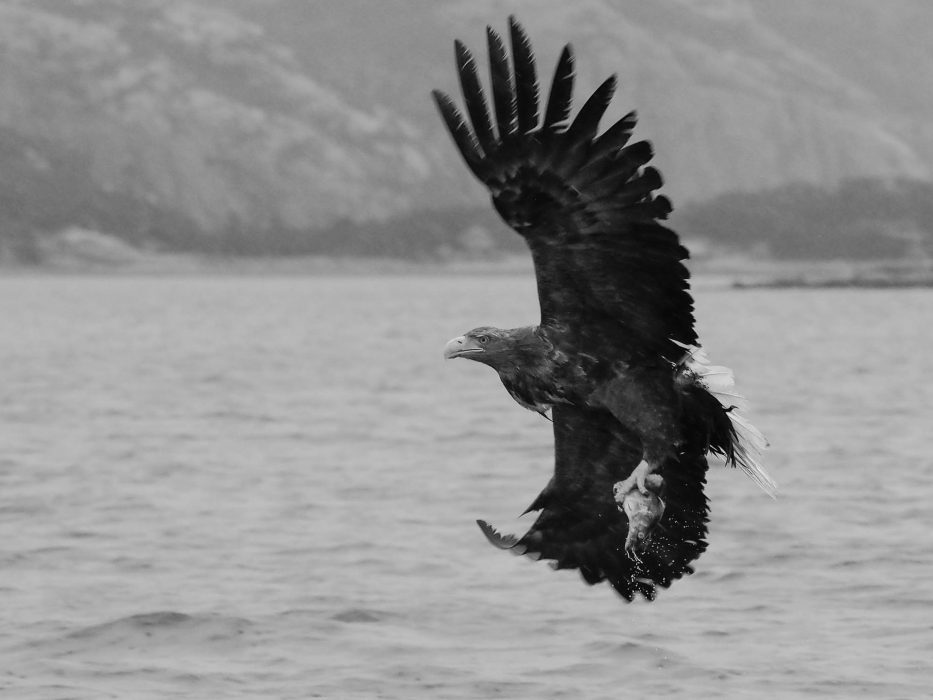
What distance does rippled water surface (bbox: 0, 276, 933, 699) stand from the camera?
11797mm

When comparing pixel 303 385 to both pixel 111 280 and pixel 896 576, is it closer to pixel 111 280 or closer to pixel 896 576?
pixel 896 576

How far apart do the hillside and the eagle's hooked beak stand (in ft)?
395

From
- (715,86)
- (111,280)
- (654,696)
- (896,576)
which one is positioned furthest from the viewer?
(715,86)

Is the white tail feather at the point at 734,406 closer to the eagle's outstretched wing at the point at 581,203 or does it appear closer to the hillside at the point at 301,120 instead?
the eagle's outstretched wing at the point at 581,203

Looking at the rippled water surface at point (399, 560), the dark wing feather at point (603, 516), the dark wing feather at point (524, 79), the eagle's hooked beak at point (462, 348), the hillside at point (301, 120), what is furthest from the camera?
the hillside at point (301, 120)

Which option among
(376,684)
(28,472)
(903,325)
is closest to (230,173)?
(903,325)

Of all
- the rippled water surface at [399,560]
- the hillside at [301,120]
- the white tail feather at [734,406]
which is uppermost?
the hillside at [301,120]

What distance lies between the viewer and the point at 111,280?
134m

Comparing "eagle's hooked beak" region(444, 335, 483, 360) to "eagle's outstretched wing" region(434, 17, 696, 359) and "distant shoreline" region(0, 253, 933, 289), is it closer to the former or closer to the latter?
"eagle's outstretched wing" region(434, 17, 696, 359)

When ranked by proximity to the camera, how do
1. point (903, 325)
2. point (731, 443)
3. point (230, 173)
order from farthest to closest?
point (230, 173) < point (903, 325) < point (731, 443)

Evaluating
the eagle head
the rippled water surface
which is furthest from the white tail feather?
the rippled water surface

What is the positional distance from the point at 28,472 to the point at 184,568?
633 centimetres

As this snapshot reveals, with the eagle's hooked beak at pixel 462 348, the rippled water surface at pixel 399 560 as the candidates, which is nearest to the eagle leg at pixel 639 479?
the eagle's hooked beak at pixel 462 348

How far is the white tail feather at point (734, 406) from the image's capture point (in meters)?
9.60
